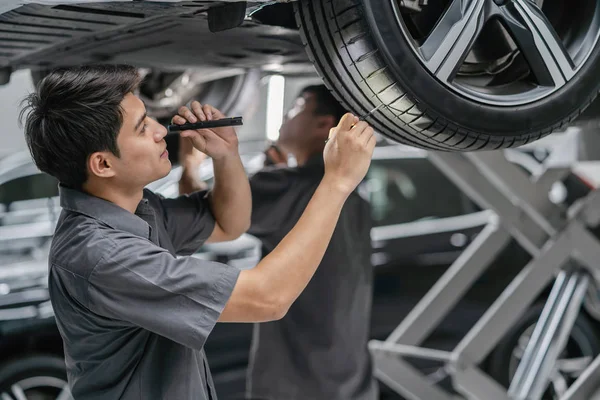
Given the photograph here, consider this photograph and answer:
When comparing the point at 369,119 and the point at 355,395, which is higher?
the point at 369,119

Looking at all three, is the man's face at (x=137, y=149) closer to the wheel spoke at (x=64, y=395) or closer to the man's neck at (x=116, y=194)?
the man's neck at (x=116, y=194)

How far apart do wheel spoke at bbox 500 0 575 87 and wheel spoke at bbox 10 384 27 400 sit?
2.43 m

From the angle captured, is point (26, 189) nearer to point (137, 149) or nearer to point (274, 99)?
point (274, 99)

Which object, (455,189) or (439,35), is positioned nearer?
(439,35)

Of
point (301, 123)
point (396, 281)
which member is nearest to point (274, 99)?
point (396, 281)

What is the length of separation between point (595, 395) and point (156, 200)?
5.84 ft

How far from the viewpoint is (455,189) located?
4.56m

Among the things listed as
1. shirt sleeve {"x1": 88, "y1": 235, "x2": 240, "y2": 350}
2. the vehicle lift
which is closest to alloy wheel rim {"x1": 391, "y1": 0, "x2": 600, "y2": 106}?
shirt sleeve {"x1": 88, "y1": 235, "x2": 240, "y2": 350}

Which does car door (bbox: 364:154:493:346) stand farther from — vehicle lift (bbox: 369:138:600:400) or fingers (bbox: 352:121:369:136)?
fingers (bbox: 352:121:369:136)

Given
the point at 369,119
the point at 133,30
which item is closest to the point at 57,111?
the point at 133,30

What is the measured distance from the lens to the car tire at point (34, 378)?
307cm

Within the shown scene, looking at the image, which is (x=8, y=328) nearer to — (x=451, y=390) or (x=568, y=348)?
(x=451, y=390)

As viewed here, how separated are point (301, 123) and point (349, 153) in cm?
104

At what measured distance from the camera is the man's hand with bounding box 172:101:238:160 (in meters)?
1.49
